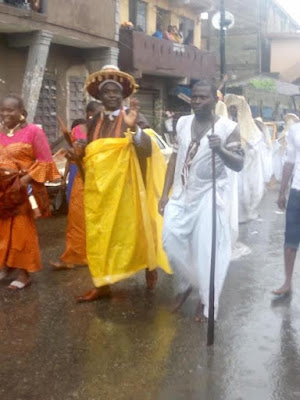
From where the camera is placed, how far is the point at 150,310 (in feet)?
16.8

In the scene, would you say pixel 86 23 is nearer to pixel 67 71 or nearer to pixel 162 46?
pixel 67 71

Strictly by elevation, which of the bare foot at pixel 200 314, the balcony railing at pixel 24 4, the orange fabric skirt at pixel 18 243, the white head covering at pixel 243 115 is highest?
the balcony railing at pixel 24 4

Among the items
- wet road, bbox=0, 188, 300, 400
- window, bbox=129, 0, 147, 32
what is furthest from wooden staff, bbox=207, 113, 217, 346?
window, bbox=129, 0, 147, 32

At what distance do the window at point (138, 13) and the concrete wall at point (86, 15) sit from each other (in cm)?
435

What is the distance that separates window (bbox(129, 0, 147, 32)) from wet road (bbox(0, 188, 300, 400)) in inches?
641

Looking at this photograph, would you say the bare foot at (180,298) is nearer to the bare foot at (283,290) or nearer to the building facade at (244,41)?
the bare foot at (283,290)

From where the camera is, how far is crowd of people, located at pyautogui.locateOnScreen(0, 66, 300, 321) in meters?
4.78

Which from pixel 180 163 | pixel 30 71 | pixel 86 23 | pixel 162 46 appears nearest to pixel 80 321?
pixel 180 163

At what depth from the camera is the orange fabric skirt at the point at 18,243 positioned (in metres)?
5.70

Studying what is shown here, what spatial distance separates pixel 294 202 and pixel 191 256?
1.20 m

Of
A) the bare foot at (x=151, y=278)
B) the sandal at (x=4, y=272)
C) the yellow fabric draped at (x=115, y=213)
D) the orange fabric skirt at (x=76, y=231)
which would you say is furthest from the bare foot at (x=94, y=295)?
the orange fabric skirt at (x=76, y=231)

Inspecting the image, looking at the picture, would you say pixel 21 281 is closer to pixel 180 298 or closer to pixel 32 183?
pixel 32 183

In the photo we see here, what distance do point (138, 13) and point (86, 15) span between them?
605 centimetres

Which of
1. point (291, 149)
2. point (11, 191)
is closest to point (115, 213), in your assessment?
point (11, 191)
